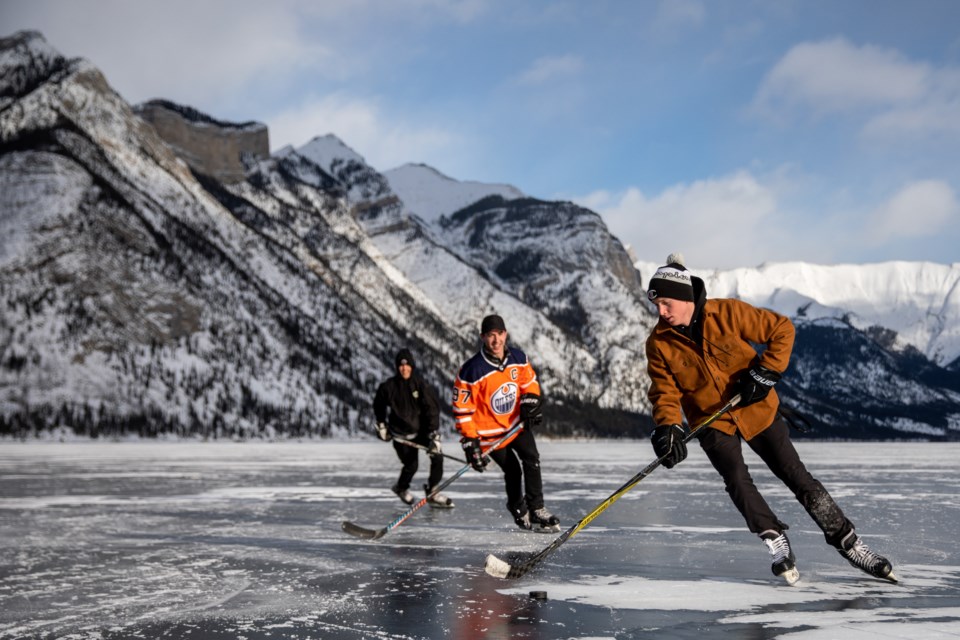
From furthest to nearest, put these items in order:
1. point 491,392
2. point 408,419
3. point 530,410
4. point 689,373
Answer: point 408,419, point 491,392, point 530,410, point 689,373

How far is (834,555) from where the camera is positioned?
284 inches

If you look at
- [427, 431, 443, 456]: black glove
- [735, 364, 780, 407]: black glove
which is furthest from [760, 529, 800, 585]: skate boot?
[427, 431, 443, 456]: black glove

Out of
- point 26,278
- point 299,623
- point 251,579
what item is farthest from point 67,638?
point 26,278

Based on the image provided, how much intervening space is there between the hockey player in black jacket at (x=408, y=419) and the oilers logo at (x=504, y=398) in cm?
331

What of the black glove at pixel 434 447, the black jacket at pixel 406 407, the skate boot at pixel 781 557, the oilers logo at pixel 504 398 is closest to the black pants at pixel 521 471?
the oilers logo at pixel 504 398

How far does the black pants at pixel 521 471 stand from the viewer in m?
9.38

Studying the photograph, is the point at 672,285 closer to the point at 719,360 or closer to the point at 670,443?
the point at 719,360

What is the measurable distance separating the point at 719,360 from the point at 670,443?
0.68m

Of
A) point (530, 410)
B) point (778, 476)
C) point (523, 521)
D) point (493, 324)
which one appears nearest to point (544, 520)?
point (523, 521)

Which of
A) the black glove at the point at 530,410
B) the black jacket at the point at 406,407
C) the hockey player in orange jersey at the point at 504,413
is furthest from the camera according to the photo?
the black jacket at the point at 406,407

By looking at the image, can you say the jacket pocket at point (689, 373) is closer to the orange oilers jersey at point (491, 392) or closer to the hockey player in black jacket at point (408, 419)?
the orange oilers jersey at point (491, 392)

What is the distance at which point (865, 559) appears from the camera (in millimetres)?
5805

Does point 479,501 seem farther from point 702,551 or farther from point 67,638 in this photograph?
point 67,638

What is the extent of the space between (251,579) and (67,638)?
6.47 feet
